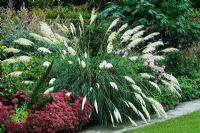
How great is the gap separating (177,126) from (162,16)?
4664mm

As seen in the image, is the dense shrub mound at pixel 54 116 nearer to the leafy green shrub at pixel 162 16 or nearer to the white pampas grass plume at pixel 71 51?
the white pampas grass plume at pixel 71 51

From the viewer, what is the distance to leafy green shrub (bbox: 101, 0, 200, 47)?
12.8 metres

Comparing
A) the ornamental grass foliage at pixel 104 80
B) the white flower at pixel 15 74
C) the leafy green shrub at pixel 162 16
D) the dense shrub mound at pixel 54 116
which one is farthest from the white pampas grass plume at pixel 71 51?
the leafy green shrub at pixel 162 16

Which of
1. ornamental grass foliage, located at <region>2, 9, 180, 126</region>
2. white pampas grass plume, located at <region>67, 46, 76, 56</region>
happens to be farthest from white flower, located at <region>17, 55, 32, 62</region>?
white pampas grass plume, located at <region>67, 46, 76, 56</region>

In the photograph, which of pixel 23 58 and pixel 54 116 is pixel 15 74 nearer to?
pixel 23 58

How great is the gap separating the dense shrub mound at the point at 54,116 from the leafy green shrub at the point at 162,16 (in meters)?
4.46

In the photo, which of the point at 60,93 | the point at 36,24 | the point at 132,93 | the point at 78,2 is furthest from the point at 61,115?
the point at 78,2

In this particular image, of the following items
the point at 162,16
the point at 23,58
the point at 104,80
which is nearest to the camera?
the point at 104,80

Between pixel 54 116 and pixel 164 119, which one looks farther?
pixel 164 119

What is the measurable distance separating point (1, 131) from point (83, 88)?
183 centimetres

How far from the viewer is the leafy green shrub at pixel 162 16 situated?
1277cm

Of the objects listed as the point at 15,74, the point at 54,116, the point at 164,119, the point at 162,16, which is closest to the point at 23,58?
the point at 15,74

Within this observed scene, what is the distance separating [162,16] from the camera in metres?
12.8

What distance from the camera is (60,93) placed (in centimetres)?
884
